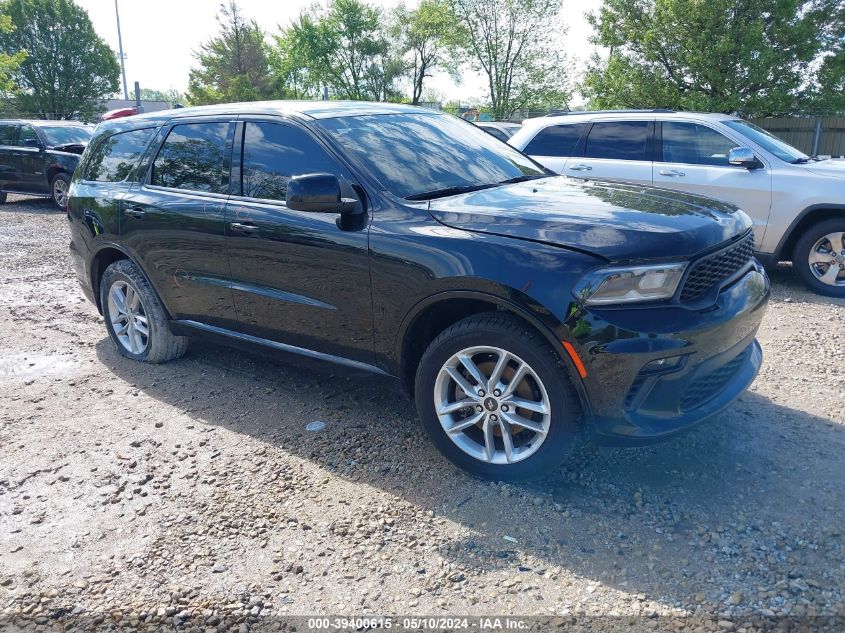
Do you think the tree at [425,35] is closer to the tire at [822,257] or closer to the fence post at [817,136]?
the fence post at [817,136]

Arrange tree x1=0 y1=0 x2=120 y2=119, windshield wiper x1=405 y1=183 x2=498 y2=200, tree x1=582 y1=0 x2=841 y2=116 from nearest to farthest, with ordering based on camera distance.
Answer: windshield wiper x1=405 y1=183 x2=498 y2=200 < tree x1=582 y1=0 x2=841 y2=116 < tree x1=0 y1=0 x2=120 y2=119

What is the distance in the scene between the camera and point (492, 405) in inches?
120

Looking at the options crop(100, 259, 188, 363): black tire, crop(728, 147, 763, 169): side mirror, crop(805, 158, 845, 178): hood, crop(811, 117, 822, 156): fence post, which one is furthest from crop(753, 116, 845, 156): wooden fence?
crop(100, 259, 188, 363): black tire

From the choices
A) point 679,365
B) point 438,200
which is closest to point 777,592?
point 679,365

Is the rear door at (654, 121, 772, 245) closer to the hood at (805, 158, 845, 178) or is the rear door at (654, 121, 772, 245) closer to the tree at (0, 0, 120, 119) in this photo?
the hood at (805, 158, 845, 178)

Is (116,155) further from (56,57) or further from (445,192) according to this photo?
(56,57)

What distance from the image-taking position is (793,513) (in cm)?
286

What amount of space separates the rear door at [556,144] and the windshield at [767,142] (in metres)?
1.59

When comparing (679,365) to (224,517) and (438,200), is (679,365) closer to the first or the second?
(438,200)

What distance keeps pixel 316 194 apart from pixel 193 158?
1552 mm

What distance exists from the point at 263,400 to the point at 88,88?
4619cm

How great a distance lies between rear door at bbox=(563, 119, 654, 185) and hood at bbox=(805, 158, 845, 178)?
1.53 m

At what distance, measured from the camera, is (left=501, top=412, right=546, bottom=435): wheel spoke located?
2.97 meters

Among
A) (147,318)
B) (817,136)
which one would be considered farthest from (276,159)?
(817,136)
